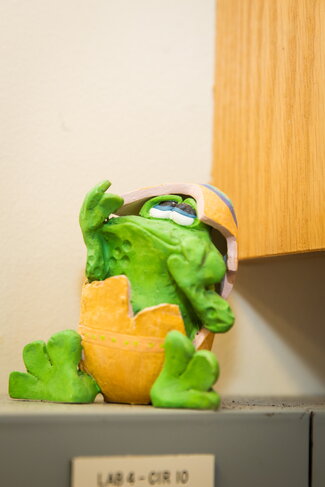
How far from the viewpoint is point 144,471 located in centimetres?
63

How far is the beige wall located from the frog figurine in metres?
0.25

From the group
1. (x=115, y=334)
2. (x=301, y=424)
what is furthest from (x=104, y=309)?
(x=301, y=424)

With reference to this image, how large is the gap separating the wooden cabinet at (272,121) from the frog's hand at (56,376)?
33 cm

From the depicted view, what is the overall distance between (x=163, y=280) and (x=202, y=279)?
0.18 feet

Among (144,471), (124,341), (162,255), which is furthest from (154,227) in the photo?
(144,471)

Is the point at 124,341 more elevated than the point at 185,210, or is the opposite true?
the point at 185,210

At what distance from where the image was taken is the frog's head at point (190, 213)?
75cm

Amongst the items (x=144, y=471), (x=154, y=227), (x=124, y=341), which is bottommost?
(x=144, y=471)

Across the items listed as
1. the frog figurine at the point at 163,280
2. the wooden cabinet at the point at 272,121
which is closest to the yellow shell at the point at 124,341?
the frog figurine at the point at 163,280

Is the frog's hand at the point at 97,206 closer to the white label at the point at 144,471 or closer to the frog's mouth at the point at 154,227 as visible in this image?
the frog's mouth at the point at 154,227

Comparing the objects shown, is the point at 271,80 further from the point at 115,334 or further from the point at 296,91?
the point at 115,334

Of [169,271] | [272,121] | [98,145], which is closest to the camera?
[169,271]

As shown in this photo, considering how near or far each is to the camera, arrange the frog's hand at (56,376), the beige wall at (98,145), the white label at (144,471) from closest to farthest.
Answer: the white label at (144,471)
the frog's hand at (56,376)
the beige wall at (98,145)

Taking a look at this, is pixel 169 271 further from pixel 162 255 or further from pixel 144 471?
pixel 144 471
